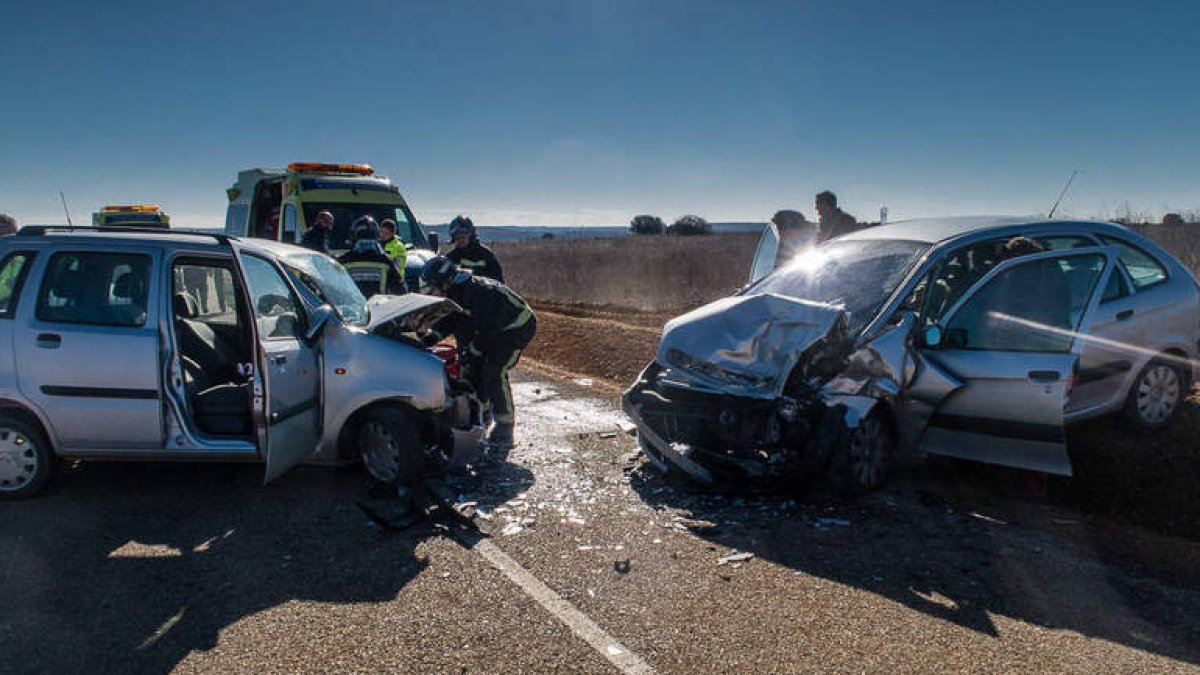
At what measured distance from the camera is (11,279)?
536 cm

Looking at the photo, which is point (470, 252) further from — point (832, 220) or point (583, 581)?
point (583, 581)

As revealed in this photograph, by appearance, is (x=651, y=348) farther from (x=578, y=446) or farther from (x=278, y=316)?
(x=278, y=316)

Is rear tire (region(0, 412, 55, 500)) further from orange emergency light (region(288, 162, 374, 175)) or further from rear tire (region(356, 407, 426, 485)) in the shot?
orange emergency light (region(288, 162, 374, 175))

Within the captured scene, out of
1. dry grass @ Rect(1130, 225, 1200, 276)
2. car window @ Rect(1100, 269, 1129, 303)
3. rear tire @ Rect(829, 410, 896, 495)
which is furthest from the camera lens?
dry grass @ Rect(1130, 225, 1200, 276)

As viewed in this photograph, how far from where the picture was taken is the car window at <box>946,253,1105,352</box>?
18.2ft

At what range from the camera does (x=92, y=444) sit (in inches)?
209

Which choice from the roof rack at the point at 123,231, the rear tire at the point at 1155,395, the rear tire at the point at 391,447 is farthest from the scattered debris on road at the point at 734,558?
the roof rack at the point at 123,231

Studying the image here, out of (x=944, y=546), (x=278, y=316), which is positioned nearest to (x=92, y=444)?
(x=278, y=316)

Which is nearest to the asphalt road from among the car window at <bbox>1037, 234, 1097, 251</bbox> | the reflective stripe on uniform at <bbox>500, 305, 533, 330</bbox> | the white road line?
the white road line

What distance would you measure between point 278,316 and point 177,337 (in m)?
0.63

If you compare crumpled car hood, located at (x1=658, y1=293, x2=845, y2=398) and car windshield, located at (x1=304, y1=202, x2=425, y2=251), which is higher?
car windshield, located at (x1=304, y1=202, x2=425, y2=251)

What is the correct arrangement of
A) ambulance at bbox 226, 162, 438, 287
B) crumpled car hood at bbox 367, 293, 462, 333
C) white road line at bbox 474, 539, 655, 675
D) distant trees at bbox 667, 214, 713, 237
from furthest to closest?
distant trees at bbox 667, 214, 713, 237 < ambulance at bbox 226, 162, 438, 287 < crumpled car hood at bbox 367, 293, 462, 333 < white road line at bbox 474, 539, 655, 675

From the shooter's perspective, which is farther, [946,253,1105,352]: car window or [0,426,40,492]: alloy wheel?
[946,253,1105,352]: car window

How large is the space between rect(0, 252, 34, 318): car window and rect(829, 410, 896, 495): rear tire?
17.9ft
